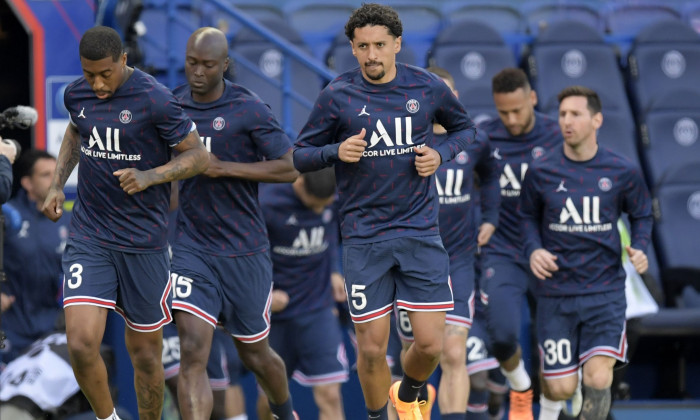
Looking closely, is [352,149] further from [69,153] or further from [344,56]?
[344,56]

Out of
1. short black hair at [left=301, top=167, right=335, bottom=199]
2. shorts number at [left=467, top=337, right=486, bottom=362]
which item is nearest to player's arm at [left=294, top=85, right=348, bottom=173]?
→ short black hair at [left=301, top=167, right=335, bottom=199]

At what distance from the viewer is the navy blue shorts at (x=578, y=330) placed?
780 centimetres

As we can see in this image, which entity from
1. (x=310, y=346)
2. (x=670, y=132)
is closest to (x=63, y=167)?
(x=310, y=346)

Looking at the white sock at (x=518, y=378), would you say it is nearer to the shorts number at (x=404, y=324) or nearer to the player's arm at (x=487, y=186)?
the player's arm at (x=487, y=186)

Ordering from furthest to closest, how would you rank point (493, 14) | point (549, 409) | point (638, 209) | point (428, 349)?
point (493, 14) → point (549, 409) → point (638, 209) → point (428, 349)

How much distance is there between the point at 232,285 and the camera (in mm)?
7070

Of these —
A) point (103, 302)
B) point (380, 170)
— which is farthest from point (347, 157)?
point (103, 302)

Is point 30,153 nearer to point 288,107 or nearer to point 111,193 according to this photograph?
point 288,107

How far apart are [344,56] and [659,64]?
3423 millimetres

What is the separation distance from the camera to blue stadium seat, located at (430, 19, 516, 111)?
12.1 m

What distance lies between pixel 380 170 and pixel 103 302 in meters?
1.66

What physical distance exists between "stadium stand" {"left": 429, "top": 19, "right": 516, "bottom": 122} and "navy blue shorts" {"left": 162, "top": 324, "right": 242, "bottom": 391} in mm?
4207

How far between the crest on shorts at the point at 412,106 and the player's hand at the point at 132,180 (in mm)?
1479

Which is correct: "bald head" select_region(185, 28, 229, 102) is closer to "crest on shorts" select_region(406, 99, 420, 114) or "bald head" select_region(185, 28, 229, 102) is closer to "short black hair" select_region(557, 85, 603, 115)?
"crest on shorts" select_region(406, 99, 420, 114)
